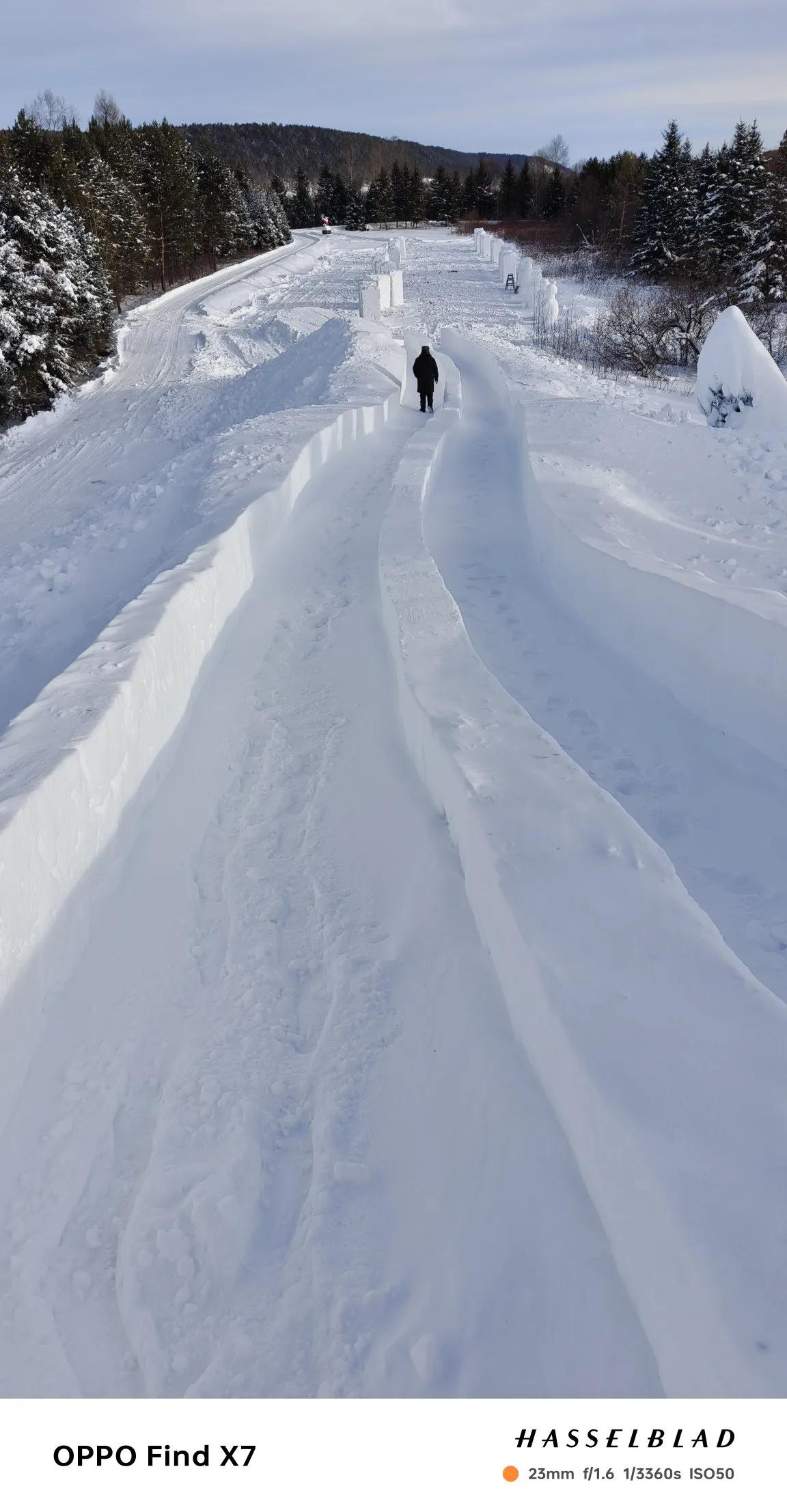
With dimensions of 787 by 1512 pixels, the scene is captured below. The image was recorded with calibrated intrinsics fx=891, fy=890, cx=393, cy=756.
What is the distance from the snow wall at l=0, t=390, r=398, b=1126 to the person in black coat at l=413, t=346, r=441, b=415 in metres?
9.21

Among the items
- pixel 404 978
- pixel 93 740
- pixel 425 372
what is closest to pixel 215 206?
pixel 425 372

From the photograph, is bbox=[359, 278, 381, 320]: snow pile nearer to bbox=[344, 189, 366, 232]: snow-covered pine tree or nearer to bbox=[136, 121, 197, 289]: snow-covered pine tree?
bbox=[136, 121, 197, 289]: snow-covered pine tree

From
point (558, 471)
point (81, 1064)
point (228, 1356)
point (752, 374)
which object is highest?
point (752, 374)

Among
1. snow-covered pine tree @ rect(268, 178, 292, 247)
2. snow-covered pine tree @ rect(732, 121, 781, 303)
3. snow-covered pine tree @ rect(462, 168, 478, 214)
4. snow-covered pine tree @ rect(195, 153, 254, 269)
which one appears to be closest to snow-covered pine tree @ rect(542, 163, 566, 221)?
snow-covered pine tree @ rect(462, 168, 478, 214)

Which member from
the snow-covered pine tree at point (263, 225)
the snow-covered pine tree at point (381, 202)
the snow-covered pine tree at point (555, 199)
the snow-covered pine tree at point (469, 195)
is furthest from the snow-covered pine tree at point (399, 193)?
the snow-covered pine tree at point (263, 225)

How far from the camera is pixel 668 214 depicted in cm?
4100

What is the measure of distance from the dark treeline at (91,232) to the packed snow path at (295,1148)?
2823 centimetres

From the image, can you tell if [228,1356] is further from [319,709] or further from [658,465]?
[658,465]

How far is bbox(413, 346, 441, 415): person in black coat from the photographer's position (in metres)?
15.3

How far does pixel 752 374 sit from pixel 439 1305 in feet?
58.3

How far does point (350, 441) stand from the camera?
13.9 meters

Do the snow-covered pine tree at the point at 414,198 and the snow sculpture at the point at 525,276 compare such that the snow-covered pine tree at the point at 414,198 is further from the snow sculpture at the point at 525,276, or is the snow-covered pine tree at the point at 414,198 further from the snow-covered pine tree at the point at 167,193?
the snow sculpture at the point at 525,276

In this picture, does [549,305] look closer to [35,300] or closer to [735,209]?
[735,209]

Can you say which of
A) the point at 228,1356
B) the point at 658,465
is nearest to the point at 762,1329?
the point at 228,1356
